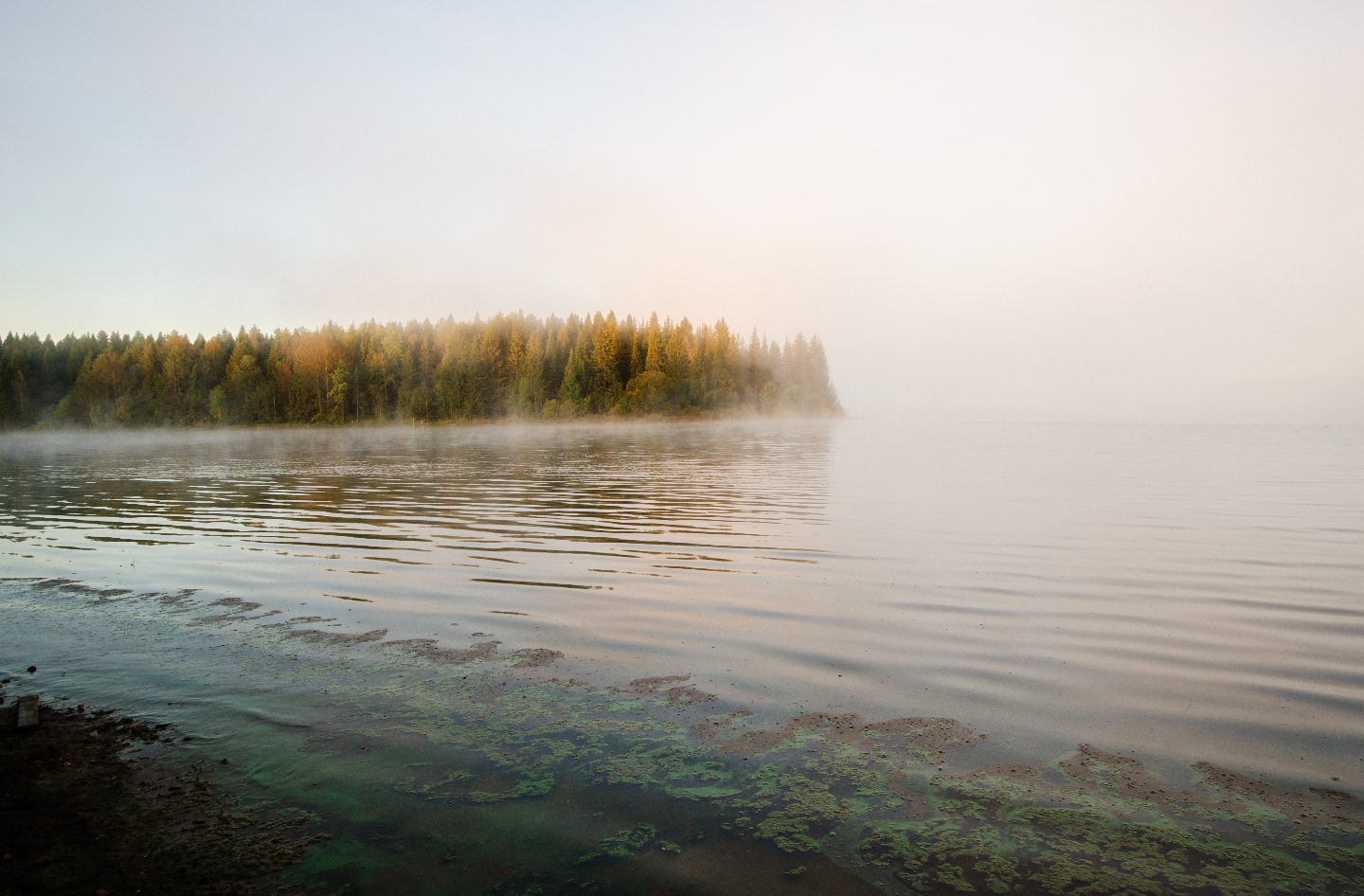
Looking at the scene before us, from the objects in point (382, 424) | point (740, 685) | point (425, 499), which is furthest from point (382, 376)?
point (740, 685)

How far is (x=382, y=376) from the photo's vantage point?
154 meters

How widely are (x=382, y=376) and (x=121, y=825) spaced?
161956mm

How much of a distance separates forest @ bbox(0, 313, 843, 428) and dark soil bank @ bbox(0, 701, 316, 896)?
Result: 147 m

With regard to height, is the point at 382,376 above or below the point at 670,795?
above

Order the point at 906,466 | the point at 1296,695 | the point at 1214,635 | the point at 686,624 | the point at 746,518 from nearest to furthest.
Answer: the point at 1296,695, the point at 1214,635, the point at 686,624, the point at 746,518, the point at 906,466

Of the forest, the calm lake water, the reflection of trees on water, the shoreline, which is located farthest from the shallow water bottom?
the forest

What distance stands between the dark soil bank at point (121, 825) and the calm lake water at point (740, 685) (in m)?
0.29

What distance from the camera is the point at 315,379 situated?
15188 centimetres

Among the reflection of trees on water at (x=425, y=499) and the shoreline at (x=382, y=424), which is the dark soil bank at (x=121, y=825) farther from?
the shoreline at (x=382, y=424)

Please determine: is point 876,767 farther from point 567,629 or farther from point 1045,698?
point 567,629

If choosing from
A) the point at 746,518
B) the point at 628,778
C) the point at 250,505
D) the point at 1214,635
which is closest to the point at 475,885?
the point at 628,778

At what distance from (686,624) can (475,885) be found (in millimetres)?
5543

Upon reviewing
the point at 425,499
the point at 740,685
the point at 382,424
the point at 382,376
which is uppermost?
the point at 382,376

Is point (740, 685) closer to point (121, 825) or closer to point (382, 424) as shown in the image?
point (121, 825)
